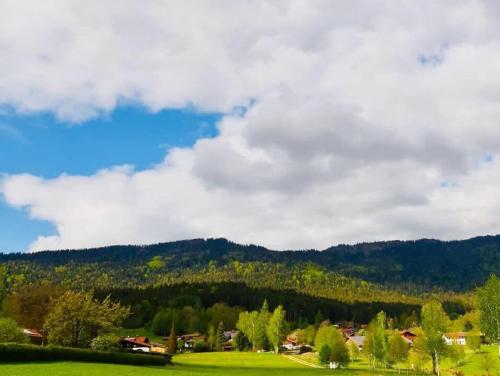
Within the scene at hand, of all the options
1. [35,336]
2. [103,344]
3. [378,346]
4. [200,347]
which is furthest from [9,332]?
[200,347]

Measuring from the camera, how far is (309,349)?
189625mm

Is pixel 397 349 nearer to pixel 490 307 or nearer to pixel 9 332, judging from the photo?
pixel 490 307

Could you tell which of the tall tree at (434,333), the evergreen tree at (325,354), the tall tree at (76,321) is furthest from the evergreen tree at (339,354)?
the tall tree at (76,321)

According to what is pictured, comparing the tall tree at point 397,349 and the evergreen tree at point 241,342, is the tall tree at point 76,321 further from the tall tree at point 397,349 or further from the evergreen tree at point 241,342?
the evergreen tree at point 241,342

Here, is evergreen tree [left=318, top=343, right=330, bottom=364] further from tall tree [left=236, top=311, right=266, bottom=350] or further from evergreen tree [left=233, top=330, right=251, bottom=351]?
evergreen tree [left=233, top=330, right=251, bottom=351]

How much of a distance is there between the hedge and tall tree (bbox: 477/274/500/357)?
60713 mm

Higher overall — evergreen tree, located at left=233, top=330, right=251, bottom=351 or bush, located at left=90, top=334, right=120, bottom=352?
bush, located at left=90, top=334, right=120, bottom=352

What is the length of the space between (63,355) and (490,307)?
74.6 metres

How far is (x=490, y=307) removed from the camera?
91250mm

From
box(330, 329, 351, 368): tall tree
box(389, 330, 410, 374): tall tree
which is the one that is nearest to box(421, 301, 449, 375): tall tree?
box(389, 330, 410, 374): tall tree

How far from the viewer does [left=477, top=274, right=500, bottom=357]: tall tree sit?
9025cm

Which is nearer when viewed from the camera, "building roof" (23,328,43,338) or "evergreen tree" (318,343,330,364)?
"building roof" (23,328,43,338)

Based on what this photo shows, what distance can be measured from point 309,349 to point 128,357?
124m

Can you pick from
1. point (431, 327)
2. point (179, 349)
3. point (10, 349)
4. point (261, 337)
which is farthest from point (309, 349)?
point (10, 349)
